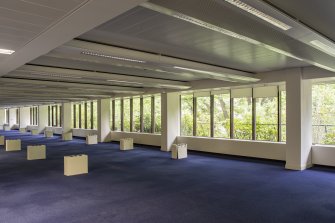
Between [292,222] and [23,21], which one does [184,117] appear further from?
[23,21]

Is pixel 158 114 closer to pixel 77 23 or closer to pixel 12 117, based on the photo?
pixel 77 23

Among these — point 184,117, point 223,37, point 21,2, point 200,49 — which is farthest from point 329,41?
point 184,117

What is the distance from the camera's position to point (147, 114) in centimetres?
1631

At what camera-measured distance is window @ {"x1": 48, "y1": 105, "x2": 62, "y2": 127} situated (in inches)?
1067

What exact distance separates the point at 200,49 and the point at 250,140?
245 inches

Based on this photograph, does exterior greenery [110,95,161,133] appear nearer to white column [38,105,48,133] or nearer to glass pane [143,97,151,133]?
glass pane [143,97,151,133]

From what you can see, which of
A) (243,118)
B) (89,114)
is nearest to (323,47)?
(243,118)

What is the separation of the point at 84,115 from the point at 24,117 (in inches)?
556

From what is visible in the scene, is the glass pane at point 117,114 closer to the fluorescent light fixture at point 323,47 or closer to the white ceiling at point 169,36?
the white ceiling at point 169,36

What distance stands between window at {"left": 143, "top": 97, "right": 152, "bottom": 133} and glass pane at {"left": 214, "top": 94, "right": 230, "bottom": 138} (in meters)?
4.83

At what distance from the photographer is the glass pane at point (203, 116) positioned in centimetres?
1301

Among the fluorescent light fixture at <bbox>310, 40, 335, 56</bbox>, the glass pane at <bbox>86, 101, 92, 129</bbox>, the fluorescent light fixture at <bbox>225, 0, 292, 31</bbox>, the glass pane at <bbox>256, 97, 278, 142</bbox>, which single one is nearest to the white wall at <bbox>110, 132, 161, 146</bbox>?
the glass pane at <bbox>86, 101, 92, 129</bbox>

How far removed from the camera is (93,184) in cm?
698

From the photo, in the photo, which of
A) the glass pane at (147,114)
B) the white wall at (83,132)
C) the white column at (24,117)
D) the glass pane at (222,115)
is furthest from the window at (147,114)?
the white column at (24,117)
